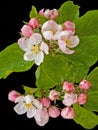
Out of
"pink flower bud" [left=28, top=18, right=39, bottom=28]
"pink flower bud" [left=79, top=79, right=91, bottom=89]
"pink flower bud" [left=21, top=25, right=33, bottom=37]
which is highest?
"pink flower bud" [left=28, top=18, right=39, bottom=28]

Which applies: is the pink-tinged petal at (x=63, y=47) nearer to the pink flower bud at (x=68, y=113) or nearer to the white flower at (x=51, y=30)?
the white flower at (x=51, y=30)

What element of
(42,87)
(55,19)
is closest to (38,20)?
(55,19)

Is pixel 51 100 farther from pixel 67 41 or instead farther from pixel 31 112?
pixel 67 41

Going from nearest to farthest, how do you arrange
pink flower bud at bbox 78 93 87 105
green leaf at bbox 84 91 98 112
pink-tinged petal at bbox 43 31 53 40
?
pink-tinged petal at bbox 43 31 53 40, pink flower bud at bbox 78 93 87 105, green leaf at bbox 84 91 98 112

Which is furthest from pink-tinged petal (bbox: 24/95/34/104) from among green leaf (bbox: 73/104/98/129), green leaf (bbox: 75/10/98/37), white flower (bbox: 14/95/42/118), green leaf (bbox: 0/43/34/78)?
green leaf (bbox: 75/10/98/37)

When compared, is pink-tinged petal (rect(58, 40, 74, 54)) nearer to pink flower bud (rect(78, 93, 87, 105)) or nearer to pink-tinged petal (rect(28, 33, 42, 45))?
pink-tinged petal (rect(28, 33, 42, 45))

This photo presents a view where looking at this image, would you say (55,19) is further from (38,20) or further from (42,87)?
(42,87)

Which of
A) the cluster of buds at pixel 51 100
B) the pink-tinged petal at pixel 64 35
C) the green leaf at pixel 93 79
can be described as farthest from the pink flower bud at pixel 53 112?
the pink-tinged petal at pixel 64 35
